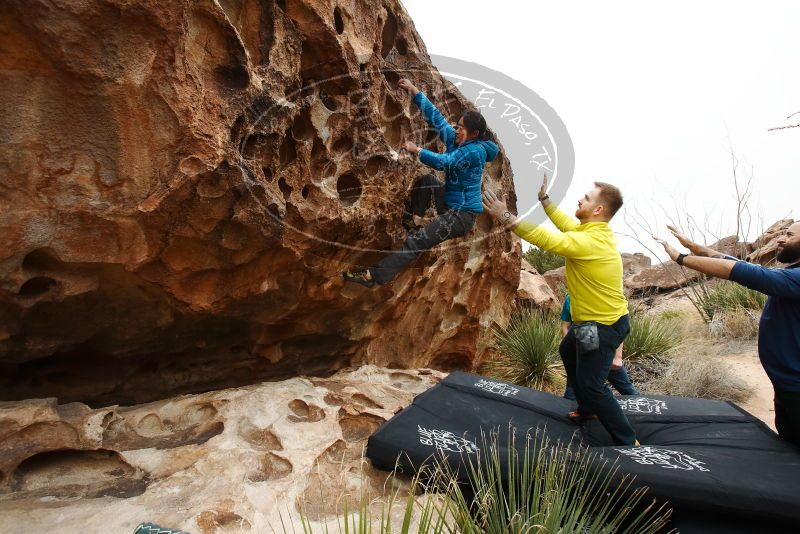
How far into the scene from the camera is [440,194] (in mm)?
4805

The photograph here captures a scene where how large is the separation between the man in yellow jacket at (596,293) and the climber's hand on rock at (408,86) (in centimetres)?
146

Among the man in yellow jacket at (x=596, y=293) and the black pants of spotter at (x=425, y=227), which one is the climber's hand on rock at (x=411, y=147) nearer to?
the black pants of spotter at (x=425, y=227)

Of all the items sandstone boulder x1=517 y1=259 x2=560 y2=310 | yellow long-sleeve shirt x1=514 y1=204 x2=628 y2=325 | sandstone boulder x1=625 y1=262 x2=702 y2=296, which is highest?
yellow long-sleeve shirt x1=514 y1=204 x2=628 y2=325

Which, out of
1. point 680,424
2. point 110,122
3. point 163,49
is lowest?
point 680,424

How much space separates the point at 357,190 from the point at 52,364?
2.45 m

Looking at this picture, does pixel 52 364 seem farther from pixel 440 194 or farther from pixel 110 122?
pixel 440 194

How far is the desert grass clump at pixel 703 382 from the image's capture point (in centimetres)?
634

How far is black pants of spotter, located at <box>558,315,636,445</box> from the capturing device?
348cm

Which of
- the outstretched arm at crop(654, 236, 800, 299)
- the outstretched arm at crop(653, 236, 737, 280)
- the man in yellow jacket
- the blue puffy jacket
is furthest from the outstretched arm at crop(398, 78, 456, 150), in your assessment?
the outstretched arm at crop(654, 236, 800, 299)

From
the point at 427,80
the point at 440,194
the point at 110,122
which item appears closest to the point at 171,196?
the point at 110,122

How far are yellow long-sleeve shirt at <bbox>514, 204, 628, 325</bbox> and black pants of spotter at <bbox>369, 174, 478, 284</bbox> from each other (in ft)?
3.40

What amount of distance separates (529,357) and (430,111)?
12.8 feet

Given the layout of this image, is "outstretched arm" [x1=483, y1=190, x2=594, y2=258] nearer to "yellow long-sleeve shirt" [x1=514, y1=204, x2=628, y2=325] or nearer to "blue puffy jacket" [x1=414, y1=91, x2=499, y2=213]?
"yellow long-sleeve shirt" [x1=514, y1=204, x2=628, y2=325]

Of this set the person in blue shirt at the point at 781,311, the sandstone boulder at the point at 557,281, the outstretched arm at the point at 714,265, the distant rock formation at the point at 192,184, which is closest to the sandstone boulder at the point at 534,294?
the sandstone boulder at the point at 557,281
